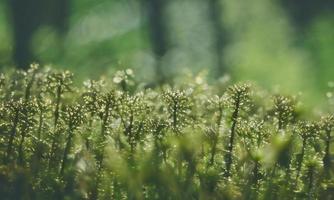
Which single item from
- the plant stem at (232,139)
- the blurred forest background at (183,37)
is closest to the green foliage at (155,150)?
the plant stem at (232,139)

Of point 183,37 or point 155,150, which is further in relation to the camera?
point 183,37

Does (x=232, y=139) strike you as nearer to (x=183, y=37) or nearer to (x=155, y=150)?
(x=155, y=150)

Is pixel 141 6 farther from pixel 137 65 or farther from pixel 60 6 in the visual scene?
pixel 137 65

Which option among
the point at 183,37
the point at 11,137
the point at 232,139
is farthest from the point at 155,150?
the point at 183,37

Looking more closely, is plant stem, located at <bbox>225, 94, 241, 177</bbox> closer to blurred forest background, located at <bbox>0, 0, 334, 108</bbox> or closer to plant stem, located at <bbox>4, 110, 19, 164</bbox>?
plant stem, located at <bbox>4, 110, 19, 164</bbox>

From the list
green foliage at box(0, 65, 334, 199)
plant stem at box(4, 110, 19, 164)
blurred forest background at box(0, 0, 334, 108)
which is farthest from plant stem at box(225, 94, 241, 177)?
blurred forest background at box(0, 0, 334, 108)

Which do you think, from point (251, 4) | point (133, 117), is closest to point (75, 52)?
point (251, 4)
